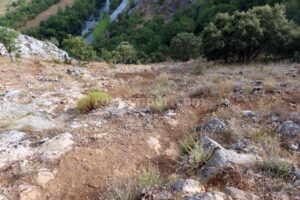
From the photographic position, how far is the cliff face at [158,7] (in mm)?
94188

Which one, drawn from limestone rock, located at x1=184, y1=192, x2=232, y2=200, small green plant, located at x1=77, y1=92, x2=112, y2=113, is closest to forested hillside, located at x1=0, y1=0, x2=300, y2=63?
small green plant, located at x1=77, y1=92, x2=112, y2=113

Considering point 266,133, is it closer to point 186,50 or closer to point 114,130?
point 114,130

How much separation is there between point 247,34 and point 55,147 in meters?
18.3

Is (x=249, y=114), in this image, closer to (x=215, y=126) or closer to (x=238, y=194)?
(x=215, y=126)

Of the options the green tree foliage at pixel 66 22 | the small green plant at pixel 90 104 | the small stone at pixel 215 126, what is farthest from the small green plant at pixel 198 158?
the green tree foliage at pixel 66 22

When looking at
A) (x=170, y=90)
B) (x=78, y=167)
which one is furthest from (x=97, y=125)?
(x=170, y=90)

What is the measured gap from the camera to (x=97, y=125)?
8.21 m

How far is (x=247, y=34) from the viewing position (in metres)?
22.7

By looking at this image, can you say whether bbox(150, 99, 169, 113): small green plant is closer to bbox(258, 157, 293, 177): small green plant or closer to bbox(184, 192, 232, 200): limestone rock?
bbox(258, 157, 293, 177): small green plant

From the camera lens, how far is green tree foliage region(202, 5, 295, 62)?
22.7 metres

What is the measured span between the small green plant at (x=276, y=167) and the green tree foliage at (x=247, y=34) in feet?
59.2

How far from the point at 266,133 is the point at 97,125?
369cm

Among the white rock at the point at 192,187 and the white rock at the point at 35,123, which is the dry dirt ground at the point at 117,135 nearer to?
the white rock at the point at 35,123

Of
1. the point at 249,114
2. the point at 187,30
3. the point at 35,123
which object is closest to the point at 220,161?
the point at 249,114
